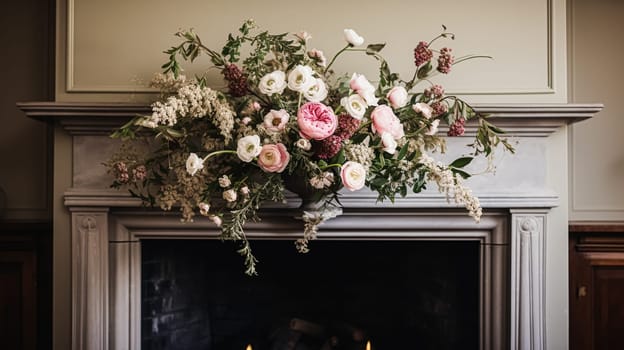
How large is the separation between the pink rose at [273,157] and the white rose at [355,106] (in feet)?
0.72

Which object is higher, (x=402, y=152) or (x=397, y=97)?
(x=397, y=97)

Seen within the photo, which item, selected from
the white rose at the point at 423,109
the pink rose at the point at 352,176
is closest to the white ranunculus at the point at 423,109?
the white rose at the point at 423,109

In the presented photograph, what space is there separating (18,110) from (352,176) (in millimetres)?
1707

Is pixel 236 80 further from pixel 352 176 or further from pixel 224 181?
pixel 352 176

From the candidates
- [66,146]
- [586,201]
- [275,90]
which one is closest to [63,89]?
[66,146]

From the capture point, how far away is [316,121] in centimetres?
150

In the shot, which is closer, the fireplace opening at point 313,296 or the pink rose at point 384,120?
the pink rose at point 384,120

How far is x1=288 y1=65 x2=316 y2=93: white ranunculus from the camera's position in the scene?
1533 millimetres

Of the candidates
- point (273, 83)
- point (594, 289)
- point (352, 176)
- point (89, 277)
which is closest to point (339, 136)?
point (352, 176)

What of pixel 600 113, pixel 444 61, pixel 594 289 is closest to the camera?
pixel 444 61

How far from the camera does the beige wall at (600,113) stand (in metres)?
2.39

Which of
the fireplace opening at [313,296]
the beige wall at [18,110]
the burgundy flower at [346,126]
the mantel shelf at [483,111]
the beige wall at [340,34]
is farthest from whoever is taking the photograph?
the beige wall at [18,110]

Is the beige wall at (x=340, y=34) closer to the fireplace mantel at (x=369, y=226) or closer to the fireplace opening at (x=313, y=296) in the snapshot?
the fireplace mantel at (x=369, y=226)

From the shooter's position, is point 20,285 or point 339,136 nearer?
point 339,136
